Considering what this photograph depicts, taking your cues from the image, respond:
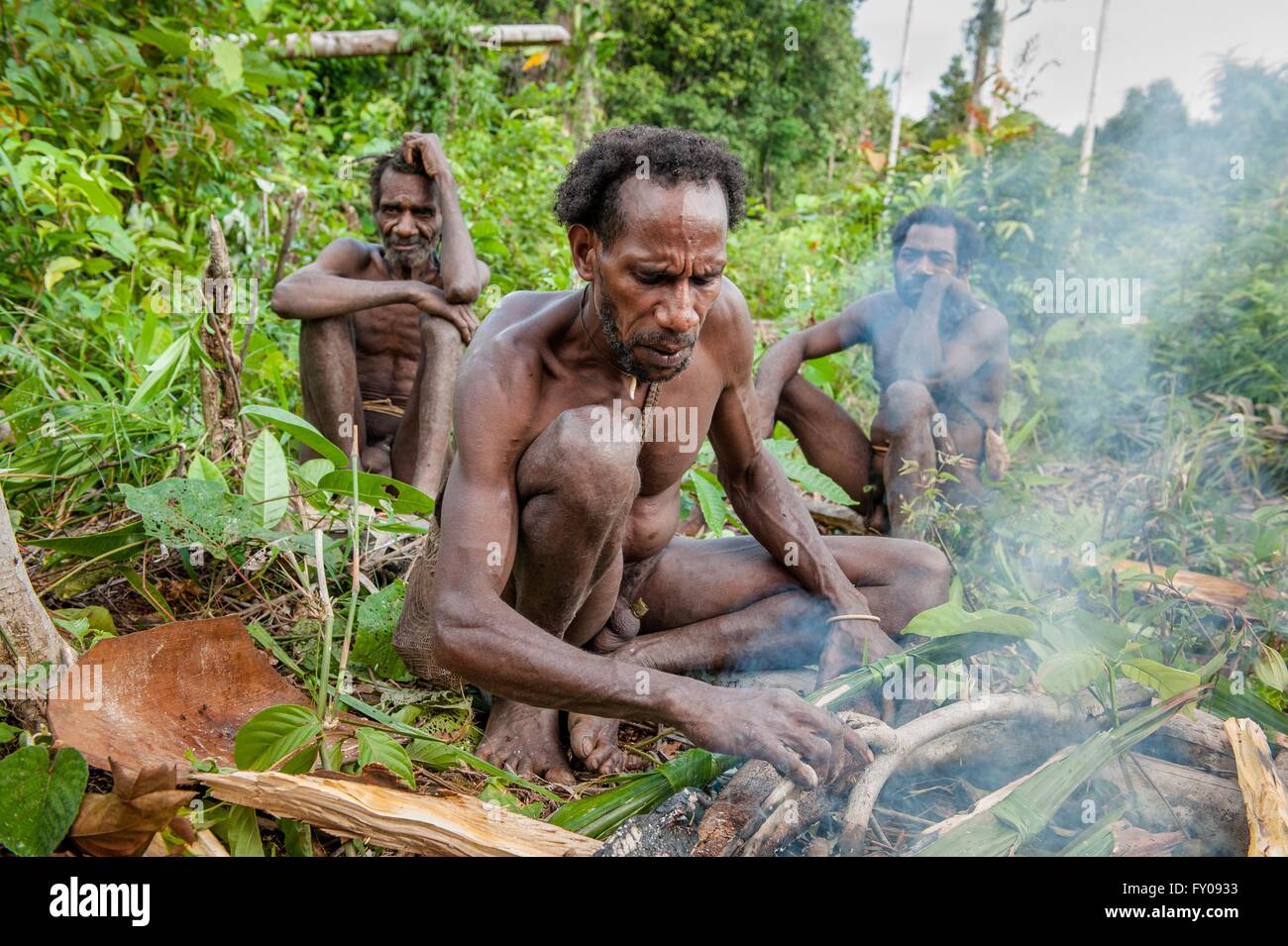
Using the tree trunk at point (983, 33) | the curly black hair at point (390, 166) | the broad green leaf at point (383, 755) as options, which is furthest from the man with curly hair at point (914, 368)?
the tree trunk at point (983, 33)

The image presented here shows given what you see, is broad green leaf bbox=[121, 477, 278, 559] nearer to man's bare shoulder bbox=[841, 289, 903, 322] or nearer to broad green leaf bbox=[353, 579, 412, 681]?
broad green leaf bbox=[353, 579, 412, 681]

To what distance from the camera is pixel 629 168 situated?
6.41 ft

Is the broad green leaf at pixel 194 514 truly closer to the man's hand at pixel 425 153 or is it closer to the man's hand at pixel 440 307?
the man's hand at pixel 440 307

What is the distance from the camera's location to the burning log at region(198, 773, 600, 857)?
1.69 m

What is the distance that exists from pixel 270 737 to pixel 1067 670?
147 cm

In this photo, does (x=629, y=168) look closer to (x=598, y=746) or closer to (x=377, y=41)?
(x=598, y=746)

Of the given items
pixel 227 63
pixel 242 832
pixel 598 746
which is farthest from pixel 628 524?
pixel 227 63

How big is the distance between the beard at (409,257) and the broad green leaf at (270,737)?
8.45 ft

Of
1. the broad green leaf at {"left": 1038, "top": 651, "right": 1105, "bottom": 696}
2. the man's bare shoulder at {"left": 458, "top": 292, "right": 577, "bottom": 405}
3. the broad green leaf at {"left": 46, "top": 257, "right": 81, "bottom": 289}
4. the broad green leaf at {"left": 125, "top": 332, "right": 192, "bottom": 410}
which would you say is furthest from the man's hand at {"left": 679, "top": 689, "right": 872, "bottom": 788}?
the broad green leaf at {"left": 46, "top": 257, "right": 81, "bottom": 289}

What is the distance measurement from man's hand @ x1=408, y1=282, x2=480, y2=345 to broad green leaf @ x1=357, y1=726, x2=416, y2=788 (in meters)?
2.20

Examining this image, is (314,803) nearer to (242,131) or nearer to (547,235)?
(242,131)

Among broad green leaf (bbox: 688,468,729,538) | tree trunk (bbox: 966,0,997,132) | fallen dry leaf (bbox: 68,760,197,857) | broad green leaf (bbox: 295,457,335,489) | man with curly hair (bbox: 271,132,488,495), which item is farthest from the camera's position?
tree trunk (bbox: 966,0,997,132)

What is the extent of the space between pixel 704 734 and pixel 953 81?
63.1 ft

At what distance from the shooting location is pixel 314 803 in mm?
1689
